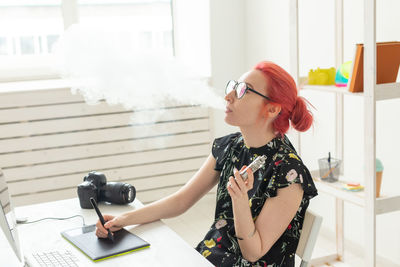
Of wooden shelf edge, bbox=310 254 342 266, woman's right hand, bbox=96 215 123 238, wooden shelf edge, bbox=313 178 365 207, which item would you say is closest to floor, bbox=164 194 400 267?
wooden shelf edge, bbox=310 254 342 266

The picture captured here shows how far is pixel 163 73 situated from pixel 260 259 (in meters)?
2.48

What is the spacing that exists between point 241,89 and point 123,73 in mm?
2239

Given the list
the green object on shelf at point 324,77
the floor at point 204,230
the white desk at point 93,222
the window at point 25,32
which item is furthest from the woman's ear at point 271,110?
the window at point 25,32

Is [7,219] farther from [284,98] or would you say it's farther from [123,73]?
[123,73]

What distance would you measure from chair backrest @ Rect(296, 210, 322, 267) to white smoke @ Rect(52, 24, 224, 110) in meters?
2.34

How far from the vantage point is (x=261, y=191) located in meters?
1.76

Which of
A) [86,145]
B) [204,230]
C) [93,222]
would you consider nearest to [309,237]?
[93,222]

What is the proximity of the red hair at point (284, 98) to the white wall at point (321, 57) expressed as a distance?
0.57 metres

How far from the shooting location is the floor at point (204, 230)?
9.97 ft

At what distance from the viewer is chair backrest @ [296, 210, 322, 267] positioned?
5.23 ft

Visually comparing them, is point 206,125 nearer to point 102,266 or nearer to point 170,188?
point 170,188

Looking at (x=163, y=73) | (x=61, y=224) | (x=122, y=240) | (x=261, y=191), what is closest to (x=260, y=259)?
(x=261, y=191)

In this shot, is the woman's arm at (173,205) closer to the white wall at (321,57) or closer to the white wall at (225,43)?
the white wall at (321,57)

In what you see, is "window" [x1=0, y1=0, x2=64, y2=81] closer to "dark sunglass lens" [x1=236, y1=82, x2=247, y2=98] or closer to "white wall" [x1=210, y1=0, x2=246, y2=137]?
"white wall" [x1=210, y1=0, x2=246, y2=137]
